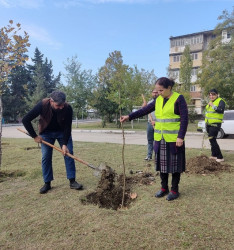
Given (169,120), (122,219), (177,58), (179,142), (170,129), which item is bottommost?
(122,219)

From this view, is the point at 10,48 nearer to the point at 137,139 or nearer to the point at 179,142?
the point at 179,142

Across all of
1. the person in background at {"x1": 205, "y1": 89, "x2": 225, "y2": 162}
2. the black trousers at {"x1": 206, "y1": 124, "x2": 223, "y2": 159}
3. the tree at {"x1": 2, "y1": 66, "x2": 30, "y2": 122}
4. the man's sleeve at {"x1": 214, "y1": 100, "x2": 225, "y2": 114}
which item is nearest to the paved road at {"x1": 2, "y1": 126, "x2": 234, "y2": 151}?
the black trousers at {"x1": 206, "y1": 124, "x2": 223, "y2": 159}

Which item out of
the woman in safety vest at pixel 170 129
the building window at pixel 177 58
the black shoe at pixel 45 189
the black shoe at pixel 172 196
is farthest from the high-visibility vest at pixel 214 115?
the building window at pixel 177 58

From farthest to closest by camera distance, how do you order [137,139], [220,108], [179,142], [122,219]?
1. [137,139]
2. [220,108]
3. [179,142]
4. [122,219]

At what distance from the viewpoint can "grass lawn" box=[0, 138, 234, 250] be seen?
2326mm

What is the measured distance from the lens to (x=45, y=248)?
229 cm

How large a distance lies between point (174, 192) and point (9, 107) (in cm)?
3909

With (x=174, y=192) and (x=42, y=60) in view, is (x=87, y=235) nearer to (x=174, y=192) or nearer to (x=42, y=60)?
(x=174, y=192)

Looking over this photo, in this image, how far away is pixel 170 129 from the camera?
3164 mm

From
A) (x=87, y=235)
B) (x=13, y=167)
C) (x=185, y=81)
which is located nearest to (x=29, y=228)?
(x=87, y=235)

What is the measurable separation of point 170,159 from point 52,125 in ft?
6.51

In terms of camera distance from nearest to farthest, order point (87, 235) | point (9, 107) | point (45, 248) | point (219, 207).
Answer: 1. point (45, 248)
2. point (87, 235)
3. point (219, 207)
4. point (9, 107)

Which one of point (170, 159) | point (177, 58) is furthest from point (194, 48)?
point (170, 159)

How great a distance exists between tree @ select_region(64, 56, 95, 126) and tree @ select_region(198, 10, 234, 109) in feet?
34.2
